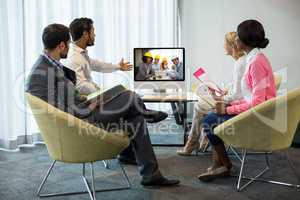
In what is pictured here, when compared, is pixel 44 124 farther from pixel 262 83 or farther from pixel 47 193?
pixel 262 83

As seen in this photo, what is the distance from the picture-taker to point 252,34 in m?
2.90

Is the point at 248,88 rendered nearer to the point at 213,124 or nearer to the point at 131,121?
the point at 213,124

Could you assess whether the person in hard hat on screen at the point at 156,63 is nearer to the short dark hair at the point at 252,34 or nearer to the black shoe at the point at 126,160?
the black shoe at the point at 126,160

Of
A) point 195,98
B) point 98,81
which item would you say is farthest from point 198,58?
point 195,98

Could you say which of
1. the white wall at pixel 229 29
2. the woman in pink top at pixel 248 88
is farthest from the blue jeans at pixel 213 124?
the white wall at pixel 229 29

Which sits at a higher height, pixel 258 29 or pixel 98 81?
pixel 258 29

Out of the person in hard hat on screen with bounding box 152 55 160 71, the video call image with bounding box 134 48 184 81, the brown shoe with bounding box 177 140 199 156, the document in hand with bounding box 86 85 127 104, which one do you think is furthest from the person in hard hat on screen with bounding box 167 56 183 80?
the document in hand with bounding box 86 85 127 104

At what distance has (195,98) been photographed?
3.97m

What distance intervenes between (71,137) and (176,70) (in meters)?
1.99

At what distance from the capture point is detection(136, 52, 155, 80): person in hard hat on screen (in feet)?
13.9

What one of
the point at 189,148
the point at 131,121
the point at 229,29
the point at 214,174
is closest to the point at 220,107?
the point at 214,174

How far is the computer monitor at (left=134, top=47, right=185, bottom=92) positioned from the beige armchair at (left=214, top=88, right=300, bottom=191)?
1.44 meters

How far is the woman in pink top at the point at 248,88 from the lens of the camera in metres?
2.80

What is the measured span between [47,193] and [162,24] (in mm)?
3391
